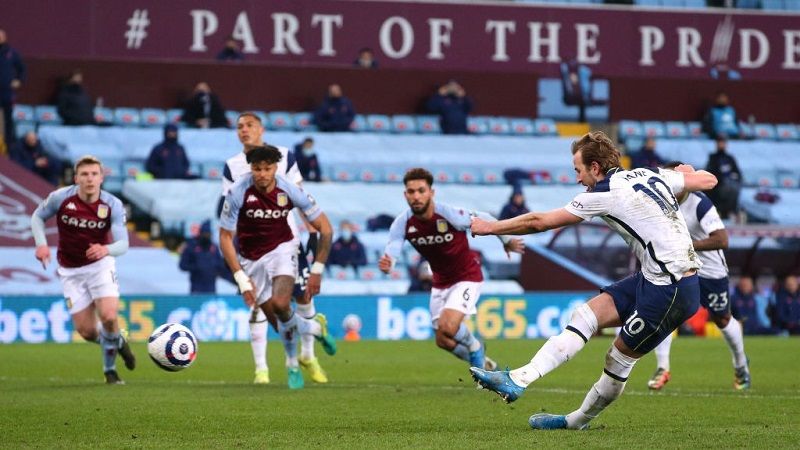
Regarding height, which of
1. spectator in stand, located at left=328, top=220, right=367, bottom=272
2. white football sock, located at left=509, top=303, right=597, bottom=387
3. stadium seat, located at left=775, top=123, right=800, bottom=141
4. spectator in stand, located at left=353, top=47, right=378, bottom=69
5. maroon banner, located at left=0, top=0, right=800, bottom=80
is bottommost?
spectator in stand, located at left=328, top=220, right=367, bottom=272

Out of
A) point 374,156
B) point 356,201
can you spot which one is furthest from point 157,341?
point 374,156

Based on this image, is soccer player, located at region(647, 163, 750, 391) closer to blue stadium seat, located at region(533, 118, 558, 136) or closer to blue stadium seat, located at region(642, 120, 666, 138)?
blue stadium seat, located at region(533, 118, 558, 136)

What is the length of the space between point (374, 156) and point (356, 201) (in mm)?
2242

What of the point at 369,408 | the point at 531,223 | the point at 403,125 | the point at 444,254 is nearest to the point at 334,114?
the point at 403,125

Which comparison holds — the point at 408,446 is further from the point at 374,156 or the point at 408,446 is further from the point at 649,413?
the point at 374,156

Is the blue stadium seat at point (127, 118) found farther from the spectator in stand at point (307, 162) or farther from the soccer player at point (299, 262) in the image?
the soccer player at point (299, 262)

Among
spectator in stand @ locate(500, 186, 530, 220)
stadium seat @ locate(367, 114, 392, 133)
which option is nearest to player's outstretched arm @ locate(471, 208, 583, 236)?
spectator in stand @ locate(500, 186, 530, 220)

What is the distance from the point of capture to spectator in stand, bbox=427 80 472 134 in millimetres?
31969

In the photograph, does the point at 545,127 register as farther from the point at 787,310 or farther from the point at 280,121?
the point at 787,310

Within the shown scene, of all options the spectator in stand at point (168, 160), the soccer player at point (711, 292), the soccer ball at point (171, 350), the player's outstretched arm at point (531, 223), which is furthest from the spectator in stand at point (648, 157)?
the player's outstretched arm at point (531, 223)

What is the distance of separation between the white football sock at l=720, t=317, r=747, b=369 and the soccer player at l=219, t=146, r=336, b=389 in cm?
386

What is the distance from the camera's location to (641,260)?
30.3 ft

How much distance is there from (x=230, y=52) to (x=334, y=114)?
2.49 metres

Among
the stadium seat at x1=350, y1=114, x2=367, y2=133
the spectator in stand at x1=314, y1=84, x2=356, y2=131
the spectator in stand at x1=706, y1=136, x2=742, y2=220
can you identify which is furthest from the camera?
the stadium seat at x1=350, y1=114, x2=367, y2=133
